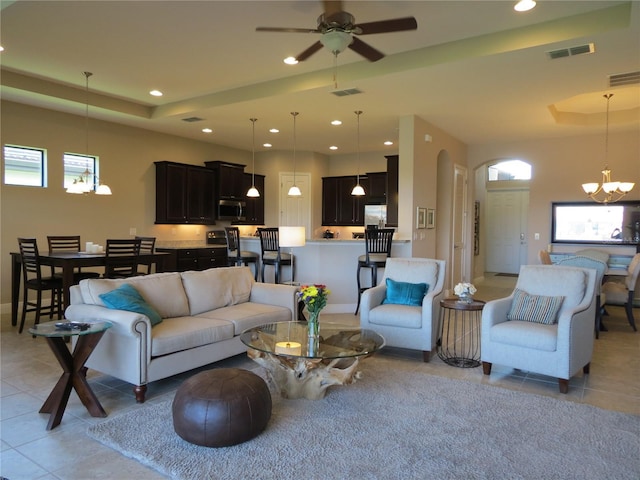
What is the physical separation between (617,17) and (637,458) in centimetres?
346

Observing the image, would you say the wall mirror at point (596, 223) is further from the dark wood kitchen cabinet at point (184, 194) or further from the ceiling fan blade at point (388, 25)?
the dark wood kitchen cabinet at point (184, 194)

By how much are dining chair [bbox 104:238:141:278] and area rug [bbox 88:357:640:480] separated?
2.79m

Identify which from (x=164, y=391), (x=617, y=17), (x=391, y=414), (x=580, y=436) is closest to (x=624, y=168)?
(x=617, y=17)

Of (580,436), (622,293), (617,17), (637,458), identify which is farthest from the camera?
(622,293)

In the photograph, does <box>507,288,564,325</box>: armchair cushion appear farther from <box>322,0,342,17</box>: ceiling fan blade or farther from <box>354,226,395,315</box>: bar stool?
<box>322,0,342,17</box>: ceiling fan blade

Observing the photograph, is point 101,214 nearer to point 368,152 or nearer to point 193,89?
point 193,89

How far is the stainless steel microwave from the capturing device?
8828mm

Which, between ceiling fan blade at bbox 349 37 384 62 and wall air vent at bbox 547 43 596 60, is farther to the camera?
wall air vent at bbox 547 43 596 60

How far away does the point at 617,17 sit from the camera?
3697 mm

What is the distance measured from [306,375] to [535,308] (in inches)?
85.9

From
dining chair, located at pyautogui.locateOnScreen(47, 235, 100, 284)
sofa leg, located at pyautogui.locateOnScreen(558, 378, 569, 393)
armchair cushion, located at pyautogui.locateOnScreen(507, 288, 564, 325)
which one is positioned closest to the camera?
sofa leg, located at pyautogui.locateOnScreen(558, 378, 569, 393)

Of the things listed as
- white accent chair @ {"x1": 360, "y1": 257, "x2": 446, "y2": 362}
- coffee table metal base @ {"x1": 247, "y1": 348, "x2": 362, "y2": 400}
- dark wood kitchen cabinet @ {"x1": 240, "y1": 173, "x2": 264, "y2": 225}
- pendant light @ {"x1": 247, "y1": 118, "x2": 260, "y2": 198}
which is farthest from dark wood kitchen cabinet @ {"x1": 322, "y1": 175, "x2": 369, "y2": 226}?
coffee table metal base @ {"x1": 247, "y1": 348, "x2": 362, "y2": 400}

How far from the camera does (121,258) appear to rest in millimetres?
5391

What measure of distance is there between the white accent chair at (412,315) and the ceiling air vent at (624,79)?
9.49 ft
